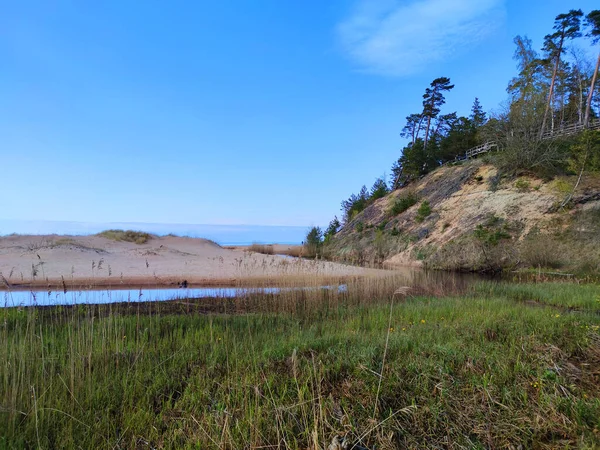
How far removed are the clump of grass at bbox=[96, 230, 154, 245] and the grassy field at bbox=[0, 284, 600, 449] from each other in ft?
80.4

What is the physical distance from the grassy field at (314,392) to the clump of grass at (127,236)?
24493 millimetres

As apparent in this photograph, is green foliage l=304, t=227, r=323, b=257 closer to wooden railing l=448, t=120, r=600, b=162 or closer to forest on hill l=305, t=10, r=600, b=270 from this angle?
forest on hill l=305, t=10, r=600, b=270

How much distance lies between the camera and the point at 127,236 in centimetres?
2848

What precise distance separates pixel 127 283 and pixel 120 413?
1207cm

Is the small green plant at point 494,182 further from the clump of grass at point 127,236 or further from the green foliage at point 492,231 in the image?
the clump of grass at point 127,236

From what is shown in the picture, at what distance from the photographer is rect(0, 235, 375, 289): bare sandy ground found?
1334cm

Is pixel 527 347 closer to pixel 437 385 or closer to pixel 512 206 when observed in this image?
pixel 437 385

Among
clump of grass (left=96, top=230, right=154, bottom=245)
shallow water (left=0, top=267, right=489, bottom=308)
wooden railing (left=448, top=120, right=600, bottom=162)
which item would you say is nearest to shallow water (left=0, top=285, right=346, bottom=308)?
shallow water (left=0, top=267, right=489, bottom=308)

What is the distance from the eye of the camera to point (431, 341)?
4.95 metres

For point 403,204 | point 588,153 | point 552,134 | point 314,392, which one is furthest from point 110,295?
point 552,134

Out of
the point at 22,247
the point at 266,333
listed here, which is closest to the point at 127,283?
the point at 266,333

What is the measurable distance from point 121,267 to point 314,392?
1616cm

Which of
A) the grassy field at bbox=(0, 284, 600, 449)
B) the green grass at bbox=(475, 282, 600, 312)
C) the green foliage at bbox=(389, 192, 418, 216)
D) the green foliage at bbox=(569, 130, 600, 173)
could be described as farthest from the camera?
the green foliage at bbox=(389, 192, 418, 216)

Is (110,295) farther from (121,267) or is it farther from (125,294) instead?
(121,267)
